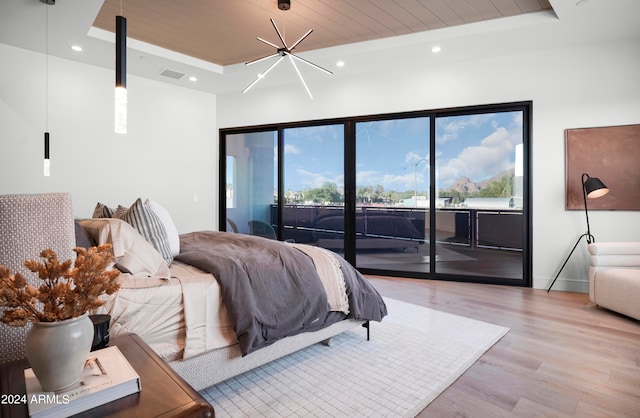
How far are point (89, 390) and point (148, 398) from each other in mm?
146

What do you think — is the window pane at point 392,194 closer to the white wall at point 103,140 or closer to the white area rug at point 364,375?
the white area rug at point 364,375

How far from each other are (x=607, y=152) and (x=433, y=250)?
2154 mm

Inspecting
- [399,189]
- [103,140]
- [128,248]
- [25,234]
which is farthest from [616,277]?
[103,140]

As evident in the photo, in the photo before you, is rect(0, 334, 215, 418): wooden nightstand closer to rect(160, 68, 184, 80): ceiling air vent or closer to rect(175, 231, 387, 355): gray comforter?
rect(175, 231, 387, 355): gray comforter

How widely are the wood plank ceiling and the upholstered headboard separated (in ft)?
9.22

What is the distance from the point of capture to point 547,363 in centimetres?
244

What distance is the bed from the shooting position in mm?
1877

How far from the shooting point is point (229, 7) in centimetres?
351

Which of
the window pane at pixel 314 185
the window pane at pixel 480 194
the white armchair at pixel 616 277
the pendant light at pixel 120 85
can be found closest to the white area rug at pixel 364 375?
the white armchair at pixel 616 277

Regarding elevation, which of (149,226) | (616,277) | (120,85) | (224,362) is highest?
(120,85)

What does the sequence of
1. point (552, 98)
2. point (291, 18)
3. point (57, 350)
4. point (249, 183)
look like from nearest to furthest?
point (57, 350)
point (291, 18)
point (552, 98)
point (249, 183)

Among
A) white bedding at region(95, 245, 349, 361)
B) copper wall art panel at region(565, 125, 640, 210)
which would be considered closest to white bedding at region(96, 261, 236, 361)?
white bedding at region(95, 245, 349, 361)

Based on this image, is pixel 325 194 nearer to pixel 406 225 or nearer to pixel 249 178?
pixel 406 225

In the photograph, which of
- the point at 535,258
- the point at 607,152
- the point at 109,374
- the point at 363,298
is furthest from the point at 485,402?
the point at 607,152
